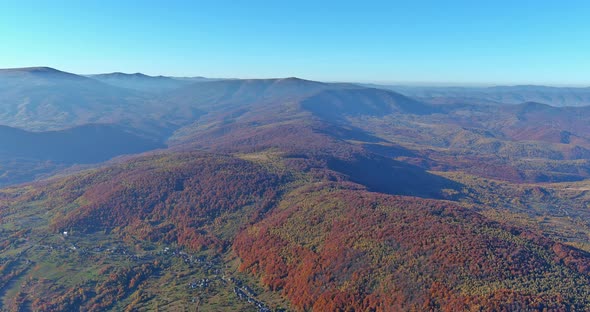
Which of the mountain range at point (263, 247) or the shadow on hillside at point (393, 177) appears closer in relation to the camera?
the mountain range at point (263, 247)

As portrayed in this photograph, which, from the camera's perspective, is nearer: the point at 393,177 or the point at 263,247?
the point at 263,247

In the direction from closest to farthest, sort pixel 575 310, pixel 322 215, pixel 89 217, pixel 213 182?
pixel 575 310, pixel 322 215, pixel 89 217, pixel 213 182

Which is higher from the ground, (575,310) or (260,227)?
(575,310)

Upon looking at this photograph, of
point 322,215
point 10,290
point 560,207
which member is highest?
point 322,215

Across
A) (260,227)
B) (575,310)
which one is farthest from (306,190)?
(575,310)

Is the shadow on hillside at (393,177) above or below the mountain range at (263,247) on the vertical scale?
below

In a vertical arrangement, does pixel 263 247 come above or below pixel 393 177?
above

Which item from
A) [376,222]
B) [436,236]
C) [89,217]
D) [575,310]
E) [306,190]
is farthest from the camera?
[306,190]

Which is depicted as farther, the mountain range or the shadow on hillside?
the shadow on hillside

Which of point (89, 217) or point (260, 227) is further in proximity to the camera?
point (89, 217)

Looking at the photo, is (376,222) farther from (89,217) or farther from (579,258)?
(89,217)

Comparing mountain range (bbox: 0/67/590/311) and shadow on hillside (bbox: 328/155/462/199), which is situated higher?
mountain range (bbox: 0/67/590/311)
